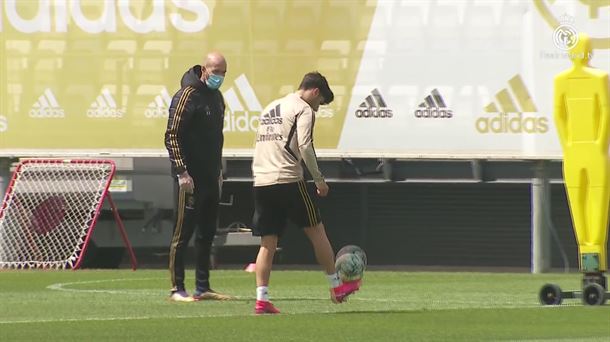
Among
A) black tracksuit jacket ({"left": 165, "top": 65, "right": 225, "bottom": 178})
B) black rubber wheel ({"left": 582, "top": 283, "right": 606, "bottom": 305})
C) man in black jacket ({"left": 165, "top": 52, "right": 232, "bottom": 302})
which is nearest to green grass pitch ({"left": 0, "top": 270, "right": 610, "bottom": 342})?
black rubber wheel ({"left": 582, "top": 283, "right": 606, "bottom": 305})

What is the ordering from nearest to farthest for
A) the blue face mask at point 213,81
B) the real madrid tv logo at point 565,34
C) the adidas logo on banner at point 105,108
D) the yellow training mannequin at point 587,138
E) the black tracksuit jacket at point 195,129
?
the yellow training mannequin at point 587,138 → the black tracksuit jacket at point 195,129 → the blue face mask at point 213,81 → the real madrid tv logo at point 565,34 → the adidas logo on banner at point 105,108

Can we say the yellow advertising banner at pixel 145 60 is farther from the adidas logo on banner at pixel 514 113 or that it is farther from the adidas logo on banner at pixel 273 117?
the adidas logo on banner at pixel 273 117

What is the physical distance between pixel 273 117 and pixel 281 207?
675 millimetres

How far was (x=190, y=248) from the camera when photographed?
2355 cm

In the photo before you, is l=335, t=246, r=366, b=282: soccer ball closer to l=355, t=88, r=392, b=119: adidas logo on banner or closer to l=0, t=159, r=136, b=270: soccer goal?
l=355, t=88, r=392, b=119: adidas logo on banner

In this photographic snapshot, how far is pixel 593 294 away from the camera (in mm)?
13859

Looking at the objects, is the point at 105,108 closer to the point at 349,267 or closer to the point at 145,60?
the point at 145,60

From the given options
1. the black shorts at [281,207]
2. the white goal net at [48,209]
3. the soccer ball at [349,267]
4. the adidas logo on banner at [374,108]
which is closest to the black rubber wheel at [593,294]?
the soccer ball at [349,267]

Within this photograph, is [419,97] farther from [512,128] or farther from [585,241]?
[585,241]

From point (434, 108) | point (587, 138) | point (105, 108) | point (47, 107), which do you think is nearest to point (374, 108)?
point (434, 108)

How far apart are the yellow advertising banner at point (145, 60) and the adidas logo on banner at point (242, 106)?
0.04 ft

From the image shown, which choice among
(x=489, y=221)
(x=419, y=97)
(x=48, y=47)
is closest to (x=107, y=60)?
(x=48, y=47)

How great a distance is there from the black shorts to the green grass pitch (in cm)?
65

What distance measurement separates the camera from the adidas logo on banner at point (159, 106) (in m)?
21.6
